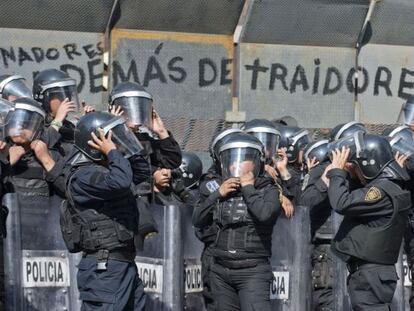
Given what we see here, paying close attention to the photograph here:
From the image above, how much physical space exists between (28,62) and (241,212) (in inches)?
151

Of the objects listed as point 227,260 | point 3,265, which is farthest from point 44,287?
point 227,260

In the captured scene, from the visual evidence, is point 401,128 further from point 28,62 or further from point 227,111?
point 28,62

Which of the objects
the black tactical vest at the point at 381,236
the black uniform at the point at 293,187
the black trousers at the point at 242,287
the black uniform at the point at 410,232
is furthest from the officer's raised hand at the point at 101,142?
the black uniform at the point at 410,232

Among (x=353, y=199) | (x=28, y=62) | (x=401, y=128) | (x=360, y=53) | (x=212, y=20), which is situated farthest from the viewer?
(x=360, y=53)

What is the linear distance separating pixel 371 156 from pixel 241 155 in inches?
38.7

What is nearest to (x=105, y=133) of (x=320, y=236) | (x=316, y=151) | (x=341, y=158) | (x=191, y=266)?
(x=191, y=266)

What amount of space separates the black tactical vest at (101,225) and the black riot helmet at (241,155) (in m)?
1.13

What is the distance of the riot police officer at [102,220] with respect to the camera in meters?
8.73

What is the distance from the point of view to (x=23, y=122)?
32.5 feet

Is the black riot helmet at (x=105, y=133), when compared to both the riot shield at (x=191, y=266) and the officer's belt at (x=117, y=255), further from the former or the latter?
the riot shield at (x=191, y=266)

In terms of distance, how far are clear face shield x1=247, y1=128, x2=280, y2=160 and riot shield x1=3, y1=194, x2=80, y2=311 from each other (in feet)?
6.08

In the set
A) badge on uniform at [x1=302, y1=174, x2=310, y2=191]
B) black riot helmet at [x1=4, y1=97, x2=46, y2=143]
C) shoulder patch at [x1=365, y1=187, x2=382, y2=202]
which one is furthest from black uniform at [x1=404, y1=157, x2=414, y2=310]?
black riot helmet at [x1=4, y1=97, x2=46, y2=143]

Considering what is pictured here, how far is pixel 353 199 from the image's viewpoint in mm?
9586

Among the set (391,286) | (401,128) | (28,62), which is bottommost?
(391,286)
